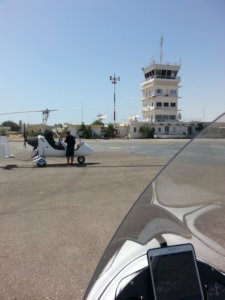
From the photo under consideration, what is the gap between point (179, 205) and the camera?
217 cm

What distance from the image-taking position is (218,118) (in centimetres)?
200

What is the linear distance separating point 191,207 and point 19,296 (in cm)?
221

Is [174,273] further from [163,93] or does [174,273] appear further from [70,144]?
[163,93]

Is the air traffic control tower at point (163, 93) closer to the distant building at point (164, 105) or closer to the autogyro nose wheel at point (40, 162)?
the distant building at point (164, 105)

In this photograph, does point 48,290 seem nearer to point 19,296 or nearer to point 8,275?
point 19,296

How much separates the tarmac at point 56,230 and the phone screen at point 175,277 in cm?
177

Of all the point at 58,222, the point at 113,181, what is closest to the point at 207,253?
the point at 58,222

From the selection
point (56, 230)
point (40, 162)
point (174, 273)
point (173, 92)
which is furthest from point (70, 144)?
point (173, 92)

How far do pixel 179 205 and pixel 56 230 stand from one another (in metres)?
3.94

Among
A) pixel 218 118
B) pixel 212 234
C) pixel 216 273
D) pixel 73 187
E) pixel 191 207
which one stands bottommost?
pixel 73 187

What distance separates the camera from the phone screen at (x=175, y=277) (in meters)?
1.91

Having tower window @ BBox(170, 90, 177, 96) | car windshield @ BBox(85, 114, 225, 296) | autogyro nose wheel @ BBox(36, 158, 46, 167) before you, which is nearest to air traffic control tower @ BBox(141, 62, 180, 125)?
tower window @ BBox(170, 90, 177, 96)

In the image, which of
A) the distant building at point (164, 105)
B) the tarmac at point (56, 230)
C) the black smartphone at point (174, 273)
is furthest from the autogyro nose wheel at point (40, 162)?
the distant building at point (164, 105)

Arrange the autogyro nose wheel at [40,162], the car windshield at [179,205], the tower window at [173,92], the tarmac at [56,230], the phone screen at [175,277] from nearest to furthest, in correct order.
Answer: the phone screen at [175,277], the car windshield at [179,205], the tarmac at [56,230], the autogyro nose wheel at [40,162], the tower window at [173,92]
